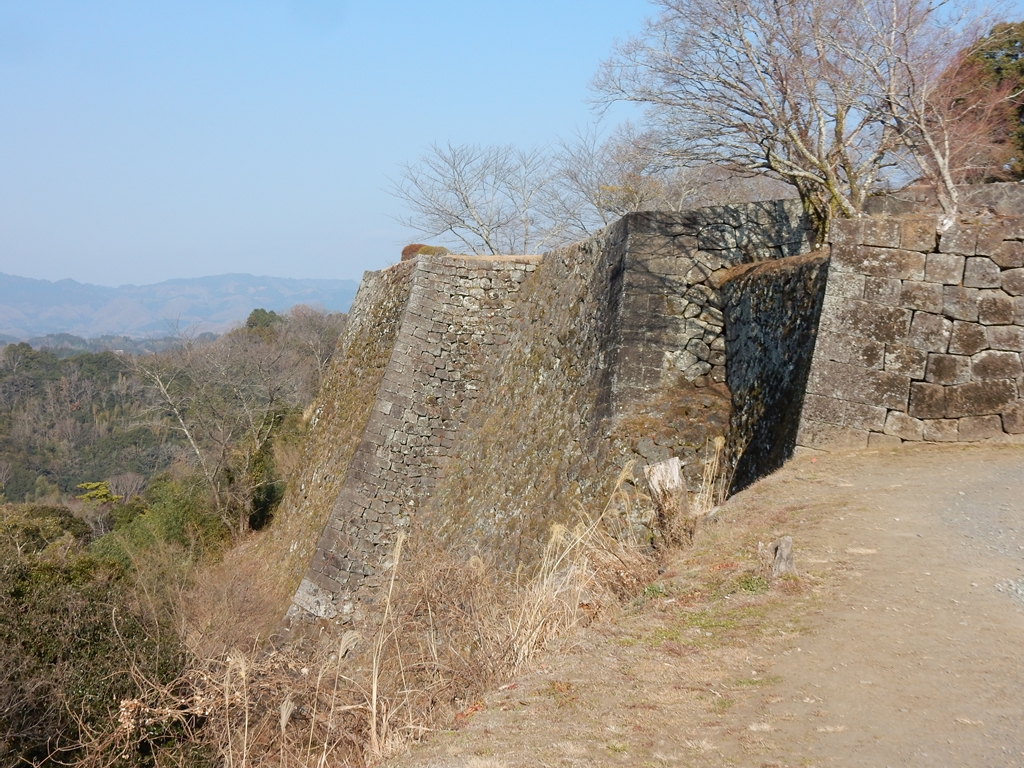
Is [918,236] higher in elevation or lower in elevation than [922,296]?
higher

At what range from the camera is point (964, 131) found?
12.4 metres

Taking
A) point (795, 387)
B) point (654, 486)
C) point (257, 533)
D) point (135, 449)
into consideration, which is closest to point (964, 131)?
point (795, 387)

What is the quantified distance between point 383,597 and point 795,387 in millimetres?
3502

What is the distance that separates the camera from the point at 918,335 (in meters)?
5.83

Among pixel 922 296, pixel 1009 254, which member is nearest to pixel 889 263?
pixel 922 296

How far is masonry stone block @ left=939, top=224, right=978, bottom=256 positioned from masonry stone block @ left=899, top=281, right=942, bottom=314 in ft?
0.95

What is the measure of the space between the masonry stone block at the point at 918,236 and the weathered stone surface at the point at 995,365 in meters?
0.86

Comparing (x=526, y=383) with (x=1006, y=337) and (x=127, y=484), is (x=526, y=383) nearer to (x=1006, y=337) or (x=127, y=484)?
(x=1006, y=337)

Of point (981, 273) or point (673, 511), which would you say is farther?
point (981, 273)

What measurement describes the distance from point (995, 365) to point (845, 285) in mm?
1164

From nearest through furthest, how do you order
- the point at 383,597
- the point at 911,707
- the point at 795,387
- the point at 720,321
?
the point at 911,707 < the point at 383,597 < the point at 795,387 < the point at 720,321

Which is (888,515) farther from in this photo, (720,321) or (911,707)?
(720,321)

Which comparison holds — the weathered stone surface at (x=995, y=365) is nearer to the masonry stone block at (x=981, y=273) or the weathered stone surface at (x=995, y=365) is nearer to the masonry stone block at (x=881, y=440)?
the masonry stone block at (x=981, y=273)

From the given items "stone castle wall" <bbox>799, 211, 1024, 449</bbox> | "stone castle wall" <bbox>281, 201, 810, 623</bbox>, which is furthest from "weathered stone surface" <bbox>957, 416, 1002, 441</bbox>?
"stone castle wall" <bbox>281, 201, 810, 623</bbox>
